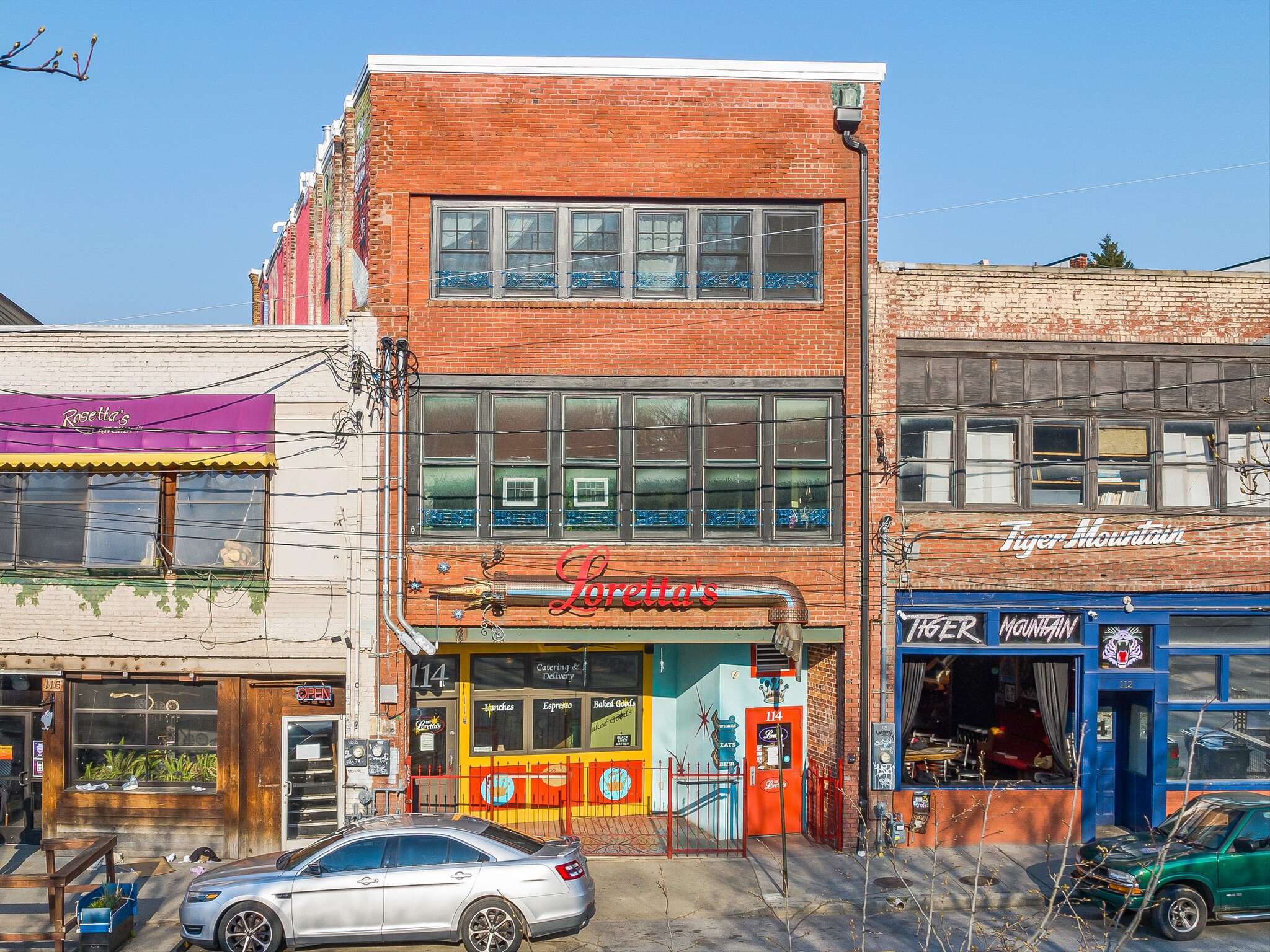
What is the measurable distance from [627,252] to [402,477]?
4.80 m

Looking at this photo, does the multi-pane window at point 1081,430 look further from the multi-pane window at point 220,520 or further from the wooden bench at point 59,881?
the wooden bench at point 59,881

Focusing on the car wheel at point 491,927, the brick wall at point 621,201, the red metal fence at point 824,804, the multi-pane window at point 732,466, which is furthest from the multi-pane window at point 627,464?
the car wheel at point 491,927

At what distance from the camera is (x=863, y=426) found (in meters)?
17.1

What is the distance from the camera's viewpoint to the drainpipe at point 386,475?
16984 mm

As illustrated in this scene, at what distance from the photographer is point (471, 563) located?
674 inches

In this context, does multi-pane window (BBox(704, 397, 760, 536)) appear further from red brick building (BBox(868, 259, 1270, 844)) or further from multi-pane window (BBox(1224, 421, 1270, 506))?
multi-pane window (BBox(1224, 421, 1270, 506))

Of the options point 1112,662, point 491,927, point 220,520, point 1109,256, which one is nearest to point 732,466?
point 1112,662

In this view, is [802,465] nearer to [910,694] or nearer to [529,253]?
[910,694]

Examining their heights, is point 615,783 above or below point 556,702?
below

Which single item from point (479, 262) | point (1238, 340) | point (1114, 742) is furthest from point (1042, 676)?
point (479, 262)

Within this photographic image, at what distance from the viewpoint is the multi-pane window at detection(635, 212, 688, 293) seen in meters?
17.5

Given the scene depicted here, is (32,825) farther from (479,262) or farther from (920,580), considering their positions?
(920,580)

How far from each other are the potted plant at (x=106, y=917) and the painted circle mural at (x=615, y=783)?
7781 millimetres

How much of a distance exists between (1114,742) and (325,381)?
45.1 feet
